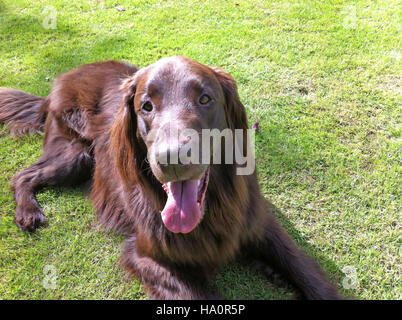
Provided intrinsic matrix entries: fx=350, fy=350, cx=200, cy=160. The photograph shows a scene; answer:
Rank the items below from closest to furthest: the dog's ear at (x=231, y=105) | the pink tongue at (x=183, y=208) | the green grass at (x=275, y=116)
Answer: the pink tongue at (x=183, y=208) → the dog's ear at (x=231, y=105) → the green grass at (x=275, y=116)

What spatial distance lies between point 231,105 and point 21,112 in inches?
117

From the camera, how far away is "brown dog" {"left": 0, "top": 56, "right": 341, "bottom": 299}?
87.4 inches

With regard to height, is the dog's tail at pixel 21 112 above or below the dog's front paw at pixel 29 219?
above

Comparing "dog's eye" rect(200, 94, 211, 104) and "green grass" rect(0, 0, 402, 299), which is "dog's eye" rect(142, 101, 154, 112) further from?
"green grass" rect(0, 0, 402, 299)

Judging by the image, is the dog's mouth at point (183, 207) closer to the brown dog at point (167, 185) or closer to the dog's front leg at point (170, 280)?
the brown dog at point (167, 185)

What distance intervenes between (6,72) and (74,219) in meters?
3.12

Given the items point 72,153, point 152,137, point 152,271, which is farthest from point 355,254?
point 72,153

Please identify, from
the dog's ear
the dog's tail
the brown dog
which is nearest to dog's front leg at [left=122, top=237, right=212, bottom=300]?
the brown dog

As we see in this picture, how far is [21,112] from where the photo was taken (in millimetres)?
4246

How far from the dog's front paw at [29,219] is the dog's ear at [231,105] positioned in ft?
7.16

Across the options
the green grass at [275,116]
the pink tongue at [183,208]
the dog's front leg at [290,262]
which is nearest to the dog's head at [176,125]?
the pink tongue at [183,208]

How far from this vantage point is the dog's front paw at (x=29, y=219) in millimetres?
3361
